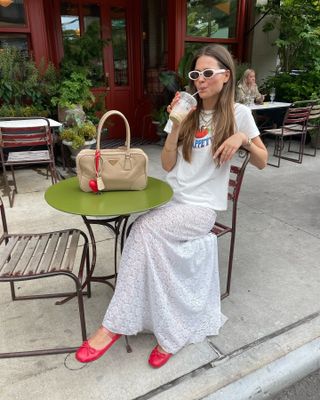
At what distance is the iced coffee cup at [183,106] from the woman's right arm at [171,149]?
6.7 inches

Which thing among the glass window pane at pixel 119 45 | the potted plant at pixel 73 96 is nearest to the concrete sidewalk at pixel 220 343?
the potted plant at pixel 73 96

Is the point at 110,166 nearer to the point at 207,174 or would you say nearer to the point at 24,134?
the point at 207,174

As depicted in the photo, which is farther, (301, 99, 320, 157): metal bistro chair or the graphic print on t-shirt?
(301, 99, 320, 157): metal bistro chair

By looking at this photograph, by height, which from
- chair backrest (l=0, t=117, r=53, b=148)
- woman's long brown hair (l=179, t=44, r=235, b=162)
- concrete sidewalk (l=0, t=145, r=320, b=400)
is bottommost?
concrete sidewalk (l=0, t=145, r=320, b=400)

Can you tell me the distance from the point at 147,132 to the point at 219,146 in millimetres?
5377

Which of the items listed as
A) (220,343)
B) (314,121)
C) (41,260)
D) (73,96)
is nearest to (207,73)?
(41,260)

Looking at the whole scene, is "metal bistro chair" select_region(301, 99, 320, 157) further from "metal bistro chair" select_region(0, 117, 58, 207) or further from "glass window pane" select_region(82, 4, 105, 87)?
"metal bistro chair" select_region(0, 117, 58, 207)

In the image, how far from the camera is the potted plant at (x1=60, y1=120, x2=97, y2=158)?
4590 millimetres

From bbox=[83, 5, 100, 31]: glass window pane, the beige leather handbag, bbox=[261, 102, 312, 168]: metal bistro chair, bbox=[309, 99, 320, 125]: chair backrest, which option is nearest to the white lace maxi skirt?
the beige leather handbag

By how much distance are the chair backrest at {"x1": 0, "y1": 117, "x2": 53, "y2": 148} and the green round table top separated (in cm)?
220

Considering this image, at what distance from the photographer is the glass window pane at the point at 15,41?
4941 millimetres

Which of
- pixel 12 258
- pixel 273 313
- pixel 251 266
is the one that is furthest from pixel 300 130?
pixel 12 258

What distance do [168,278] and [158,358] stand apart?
1.35 feet

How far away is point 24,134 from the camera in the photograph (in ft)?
12.8
